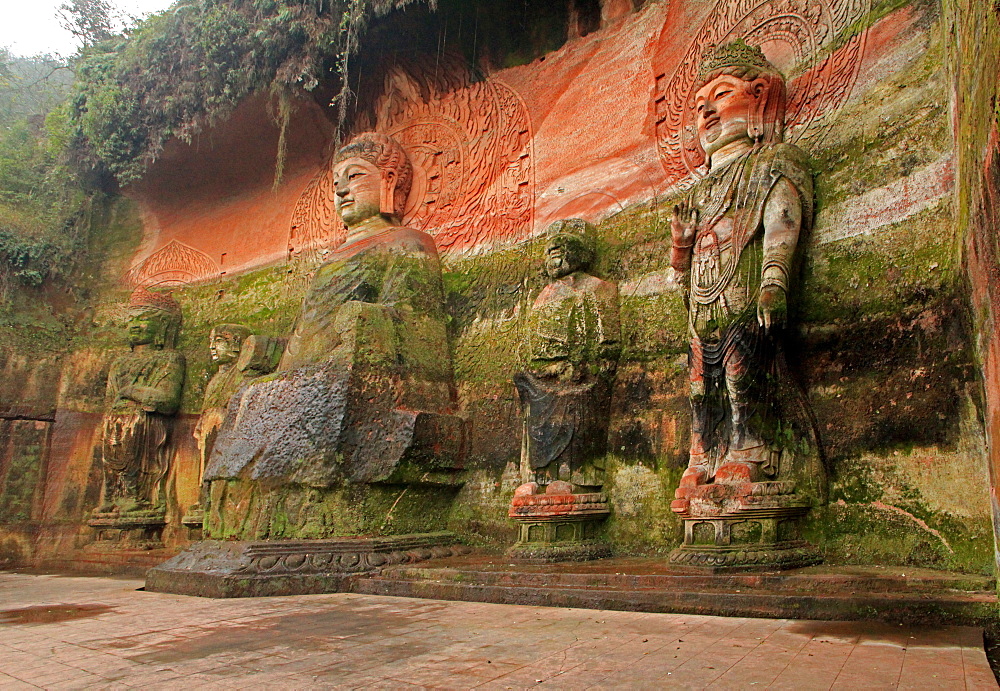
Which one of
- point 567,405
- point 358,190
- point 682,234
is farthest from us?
point 358,190

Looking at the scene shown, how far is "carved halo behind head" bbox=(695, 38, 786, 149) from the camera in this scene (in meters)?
4.55

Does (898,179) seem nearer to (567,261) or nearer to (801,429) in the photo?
(801,429)

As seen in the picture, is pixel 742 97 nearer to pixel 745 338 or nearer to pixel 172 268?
pixel 745 338

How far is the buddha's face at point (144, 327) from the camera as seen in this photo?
301 inches

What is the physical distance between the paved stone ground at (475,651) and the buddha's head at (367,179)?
3.87m

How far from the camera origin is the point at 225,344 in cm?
697

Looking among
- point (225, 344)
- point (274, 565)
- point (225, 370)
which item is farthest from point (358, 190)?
point (274, 565)

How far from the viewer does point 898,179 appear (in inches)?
160

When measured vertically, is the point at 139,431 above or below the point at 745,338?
below

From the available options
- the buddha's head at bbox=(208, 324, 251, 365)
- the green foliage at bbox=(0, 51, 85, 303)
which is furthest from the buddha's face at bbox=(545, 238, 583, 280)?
the green foliage at bbox=(0, 51, 85, 303)

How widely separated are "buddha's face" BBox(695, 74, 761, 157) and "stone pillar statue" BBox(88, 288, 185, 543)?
5589mm

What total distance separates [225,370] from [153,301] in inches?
57.1

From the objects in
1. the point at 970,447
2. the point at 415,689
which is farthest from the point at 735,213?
the point at 415,689

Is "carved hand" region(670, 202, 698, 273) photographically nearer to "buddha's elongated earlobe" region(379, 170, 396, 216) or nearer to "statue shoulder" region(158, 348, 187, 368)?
"buddha's elongated earlobe" region(379, 170, 396, 216)
